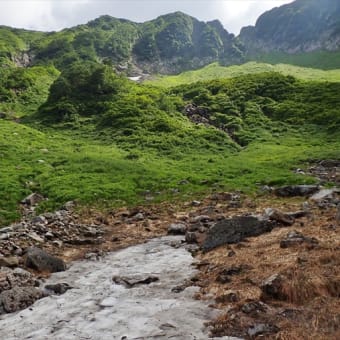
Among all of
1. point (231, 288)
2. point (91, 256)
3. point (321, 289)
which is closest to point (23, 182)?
point (91, 256)

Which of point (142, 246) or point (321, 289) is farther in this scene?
point (142, 246)

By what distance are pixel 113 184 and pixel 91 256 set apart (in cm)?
1243

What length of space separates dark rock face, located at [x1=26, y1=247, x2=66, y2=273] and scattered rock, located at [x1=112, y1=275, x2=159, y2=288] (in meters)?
3.10

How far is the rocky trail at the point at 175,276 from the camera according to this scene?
9773mm

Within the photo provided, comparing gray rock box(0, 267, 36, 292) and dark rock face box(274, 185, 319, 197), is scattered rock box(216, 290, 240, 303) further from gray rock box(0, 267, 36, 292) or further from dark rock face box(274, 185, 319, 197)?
dark rock face box(274, 185, 319, 197)

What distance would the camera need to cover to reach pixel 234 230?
17469 mm

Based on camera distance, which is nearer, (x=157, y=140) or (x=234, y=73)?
(x=157, y=140)

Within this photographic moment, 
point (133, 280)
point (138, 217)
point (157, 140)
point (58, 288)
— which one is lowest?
point (138, 217)

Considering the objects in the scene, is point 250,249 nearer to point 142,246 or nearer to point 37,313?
point 142,246

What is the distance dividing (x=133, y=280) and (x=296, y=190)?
53.4ft

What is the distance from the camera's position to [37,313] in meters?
11.6

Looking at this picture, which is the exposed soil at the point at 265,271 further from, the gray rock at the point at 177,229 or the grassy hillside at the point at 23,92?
the grassy hillside at the point at 23,92

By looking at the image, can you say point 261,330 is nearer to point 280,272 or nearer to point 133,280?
point 280,272

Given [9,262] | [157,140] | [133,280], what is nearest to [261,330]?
[133,280]
